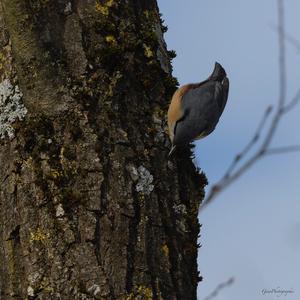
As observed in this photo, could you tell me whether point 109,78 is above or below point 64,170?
above

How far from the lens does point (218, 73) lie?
4070mm

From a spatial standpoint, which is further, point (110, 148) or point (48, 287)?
point (110, 148)

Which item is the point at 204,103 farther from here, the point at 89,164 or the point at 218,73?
the point at 89,164

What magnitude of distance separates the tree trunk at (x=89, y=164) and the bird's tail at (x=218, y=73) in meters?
1.32

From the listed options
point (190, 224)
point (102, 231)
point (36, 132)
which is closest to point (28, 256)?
point (102, 231)

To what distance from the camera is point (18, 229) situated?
7.39ft

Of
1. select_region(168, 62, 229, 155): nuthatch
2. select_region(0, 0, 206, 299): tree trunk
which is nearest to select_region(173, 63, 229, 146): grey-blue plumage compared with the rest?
select_region(168, 62, 229, 155): nuthatch

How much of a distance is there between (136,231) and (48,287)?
0.34 meters

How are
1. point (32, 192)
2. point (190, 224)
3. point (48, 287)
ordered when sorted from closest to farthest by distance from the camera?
point (48, 287), point (32, 192), point (190, 224)

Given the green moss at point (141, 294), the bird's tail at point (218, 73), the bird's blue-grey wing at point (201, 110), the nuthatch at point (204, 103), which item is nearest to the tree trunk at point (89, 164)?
the green moss at point (141, 294)

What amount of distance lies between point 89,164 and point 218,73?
1.93 m

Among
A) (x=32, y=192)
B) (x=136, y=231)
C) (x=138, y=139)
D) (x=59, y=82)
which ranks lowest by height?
(x=136, y=231)

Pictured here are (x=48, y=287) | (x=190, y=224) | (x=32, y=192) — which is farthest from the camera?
(x=190, y=224)

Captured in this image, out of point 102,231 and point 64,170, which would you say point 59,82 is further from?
point 102,231
